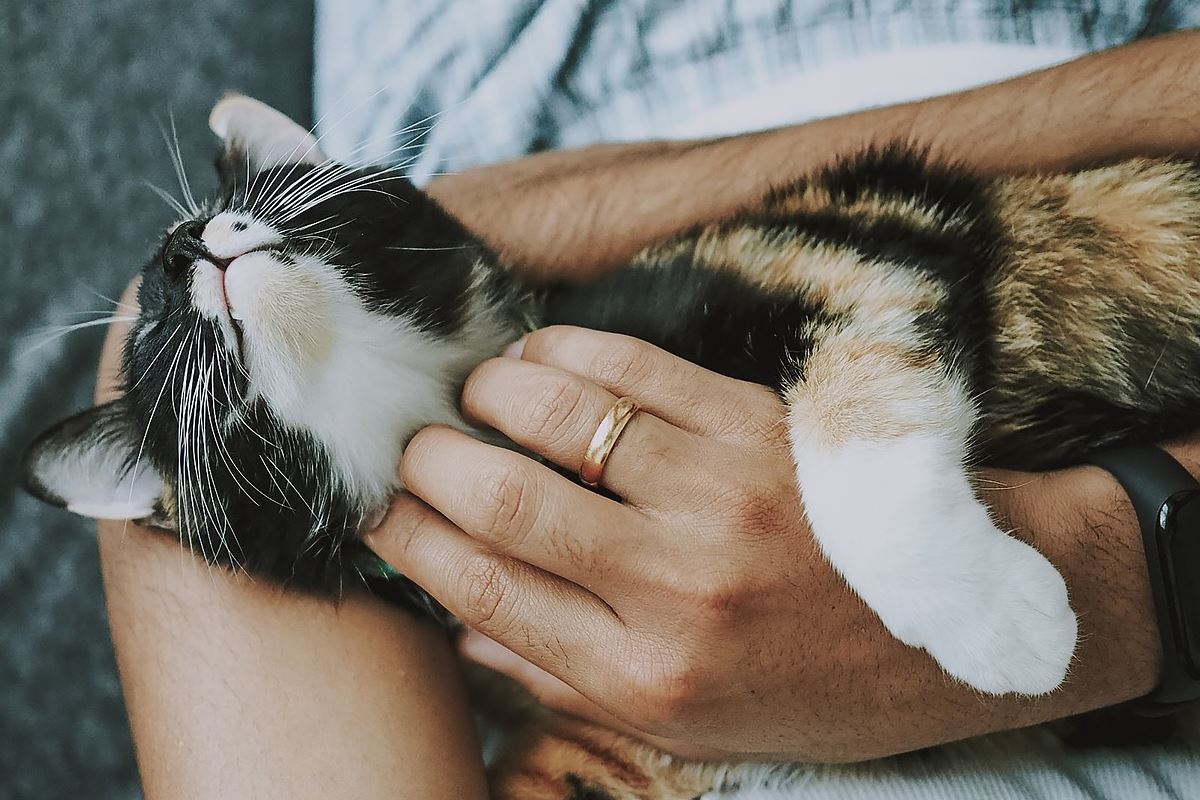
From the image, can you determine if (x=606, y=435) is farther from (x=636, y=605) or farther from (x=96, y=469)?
A: (x=96, y=469)

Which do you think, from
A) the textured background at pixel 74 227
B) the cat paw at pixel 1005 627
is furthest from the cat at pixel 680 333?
the textured background at pixel 74 227

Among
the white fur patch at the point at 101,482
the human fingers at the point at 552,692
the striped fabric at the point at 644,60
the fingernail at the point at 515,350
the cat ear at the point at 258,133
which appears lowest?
the human fingers at the point at 552,692

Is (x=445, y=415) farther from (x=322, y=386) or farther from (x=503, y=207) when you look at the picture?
(x=503, y=207)

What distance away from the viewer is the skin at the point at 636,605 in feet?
2.23

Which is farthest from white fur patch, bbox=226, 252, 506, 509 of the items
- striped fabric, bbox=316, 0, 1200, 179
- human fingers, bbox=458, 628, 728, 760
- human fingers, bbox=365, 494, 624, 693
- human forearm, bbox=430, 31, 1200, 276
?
striped fabric, bbox=316, 0, 1200, 179

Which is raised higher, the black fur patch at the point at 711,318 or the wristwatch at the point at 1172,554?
the black fur patch at the point at 711,318

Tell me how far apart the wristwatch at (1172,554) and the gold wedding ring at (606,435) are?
466mm

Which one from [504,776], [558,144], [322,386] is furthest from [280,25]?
[504,776]

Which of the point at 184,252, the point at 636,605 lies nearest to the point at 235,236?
the point at 184,252

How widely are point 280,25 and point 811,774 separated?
1.36 meters

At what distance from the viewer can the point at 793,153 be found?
3.36 feet

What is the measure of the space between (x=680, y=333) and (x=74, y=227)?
3.36 ft

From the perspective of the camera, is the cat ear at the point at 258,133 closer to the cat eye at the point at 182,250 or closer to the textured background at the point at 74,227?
the cat eye at the point at 182,250

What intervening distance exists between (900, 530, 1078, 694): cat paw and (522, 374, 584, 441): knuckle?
1.07 ft
